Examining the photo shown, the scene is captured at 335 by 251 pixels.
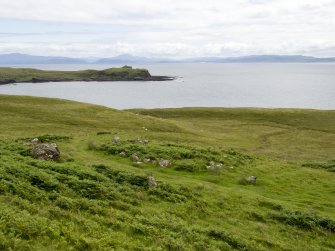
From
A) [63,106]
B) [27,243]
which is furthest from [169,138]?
[27,243]

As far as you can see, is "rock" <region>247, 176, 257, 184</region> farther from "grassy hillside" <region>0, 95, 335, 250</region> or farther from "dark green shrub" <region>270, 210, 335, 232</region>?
"dark green shrub" <region>270, 210, 335, 232</region>

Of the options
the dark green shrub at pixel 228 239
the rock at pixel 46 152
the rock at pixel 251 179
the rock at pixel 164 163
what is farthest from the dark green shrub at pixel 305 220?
the rock at pixel 46 152

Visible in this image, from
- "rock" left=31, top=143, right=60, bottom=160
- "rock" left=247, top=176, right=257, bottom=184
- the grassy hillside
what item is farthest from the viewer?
"rock" left=247, top=176, right=257, bottom=184

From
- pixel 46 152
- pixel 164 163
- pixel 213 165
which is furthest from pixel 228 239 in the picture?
pixel 46 152

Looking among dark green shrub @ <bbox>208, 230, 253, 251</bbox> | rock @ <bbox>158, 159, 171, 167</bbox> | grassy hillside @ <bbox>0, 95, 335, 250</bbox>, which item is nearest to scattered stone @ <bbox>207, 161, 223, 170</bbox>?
grassy hillside @ <bbox>0, 95, 335, 250</bbox>

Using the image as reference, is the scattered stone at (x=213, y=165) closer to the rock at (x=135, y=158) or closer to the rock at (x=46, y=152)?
the rock at (x=135, y=158)

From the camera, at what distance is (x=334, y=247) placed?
2395cm

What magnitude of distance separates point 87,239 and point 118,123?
5866 centimetres

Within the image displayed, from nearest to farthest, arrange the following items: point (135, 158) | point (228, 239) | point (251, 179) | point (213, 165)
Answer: point (228, 239), point (251, 179), point (135, 158), point (213, 165)

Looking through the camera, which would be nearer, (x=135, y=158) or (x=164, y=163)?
(x=164, y=163)

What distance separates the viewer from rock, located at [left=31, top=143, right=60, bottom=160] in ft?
103

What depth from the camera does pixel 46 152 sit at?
31609 millimetres

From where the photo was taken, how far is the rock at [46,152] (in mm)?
31303

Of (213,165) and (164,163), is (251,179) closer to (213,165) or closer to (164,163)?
(213,165)
